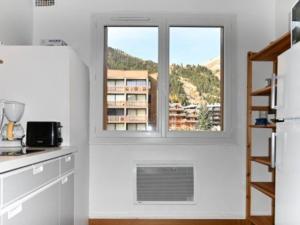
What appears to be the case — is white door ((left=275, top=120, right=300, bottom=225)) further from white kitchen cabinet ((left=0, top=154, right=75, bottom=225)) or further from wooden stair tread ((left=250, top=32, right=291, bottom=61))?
white kitchen cabinet ((left=0, top=154, right=75, bottom=225))

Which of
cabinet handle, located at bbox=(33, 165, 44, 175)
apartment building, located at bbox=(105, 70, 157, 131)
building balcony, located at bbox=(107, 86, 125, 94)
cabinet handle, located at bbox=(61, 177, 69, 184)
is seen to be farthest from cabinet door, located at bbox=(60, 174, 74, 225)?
building balcony, located at bbox=(107, 86, 125, 94)

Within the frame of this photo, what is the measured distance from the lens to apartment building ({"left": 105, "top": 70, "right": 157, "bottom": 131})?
12.2 ft

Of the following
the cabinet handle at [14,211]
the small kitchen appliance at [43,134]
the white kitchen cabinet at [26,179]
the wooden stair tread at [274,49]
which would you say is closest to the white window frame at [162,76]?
the wooden stair tread at [274,49]

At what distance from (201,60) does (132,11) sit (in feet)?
3.06

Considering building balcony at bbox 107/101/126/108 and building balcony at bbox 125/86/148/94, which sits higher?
building balcony at bbox 125/86/148/94

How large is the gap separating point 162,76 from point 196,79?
391 millimetres

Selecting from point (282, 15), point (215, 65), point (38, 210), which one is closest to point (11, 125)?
point (38, 210)

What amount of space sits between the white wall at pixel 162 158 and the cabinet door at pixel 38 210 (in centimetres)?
138

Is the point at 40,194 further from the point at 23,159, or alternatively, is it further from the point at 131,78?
the point at 131,78

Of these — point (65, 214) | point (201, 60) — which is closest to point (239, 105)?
point (201, 60)

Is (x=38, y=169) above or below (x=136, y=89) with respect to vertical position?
below

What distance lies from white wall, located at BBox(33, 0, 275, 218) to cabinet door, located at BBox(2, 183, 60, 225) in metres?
1.38

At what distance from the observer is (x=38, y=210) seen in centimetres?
187

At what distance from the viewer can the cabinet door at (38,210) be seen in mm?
1541
